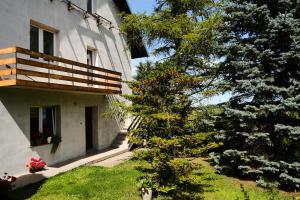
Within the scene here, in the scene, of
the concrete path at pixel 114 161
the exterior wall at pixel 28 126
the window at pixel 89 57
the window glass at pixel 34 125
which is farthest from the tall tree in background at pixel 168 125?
the window at pixel 89 57

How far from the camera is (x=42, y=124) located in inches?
538

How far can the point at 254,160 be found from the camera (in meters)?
11.0

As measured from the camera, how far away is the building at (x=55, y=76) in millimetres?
11328

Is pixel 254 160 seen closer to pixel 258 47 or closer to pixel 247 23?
pixel 258 47

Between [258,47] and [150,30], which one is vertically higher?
[150,30]

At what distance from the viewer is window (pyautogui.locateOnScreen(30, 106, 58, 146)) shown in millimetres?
13039

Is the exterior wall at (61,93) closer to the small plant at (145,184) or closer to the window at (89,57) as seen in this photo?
the window at (89,57)

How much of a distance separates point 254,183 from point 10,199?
820cm

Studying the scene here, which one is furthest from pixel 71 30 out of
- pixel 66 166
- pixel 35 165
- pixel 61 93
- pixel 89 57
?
pixel 35 165

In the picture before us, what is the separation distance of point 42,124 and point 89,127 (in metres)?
4.64

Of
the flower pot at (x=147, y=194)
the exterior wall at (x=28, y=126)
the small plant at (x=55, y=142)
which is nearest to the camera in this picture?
the flower pot at (x=147, y=194)

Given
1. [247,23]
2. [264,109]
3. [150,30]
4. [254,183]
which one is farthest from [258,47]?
[150,30]

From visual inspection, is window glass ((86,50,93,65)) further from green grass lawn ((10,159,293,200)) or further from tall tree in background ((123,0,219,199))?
tall tree in background ((123,0,219,199))

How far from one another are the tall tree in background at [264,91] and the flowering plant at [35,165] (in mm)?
7315
